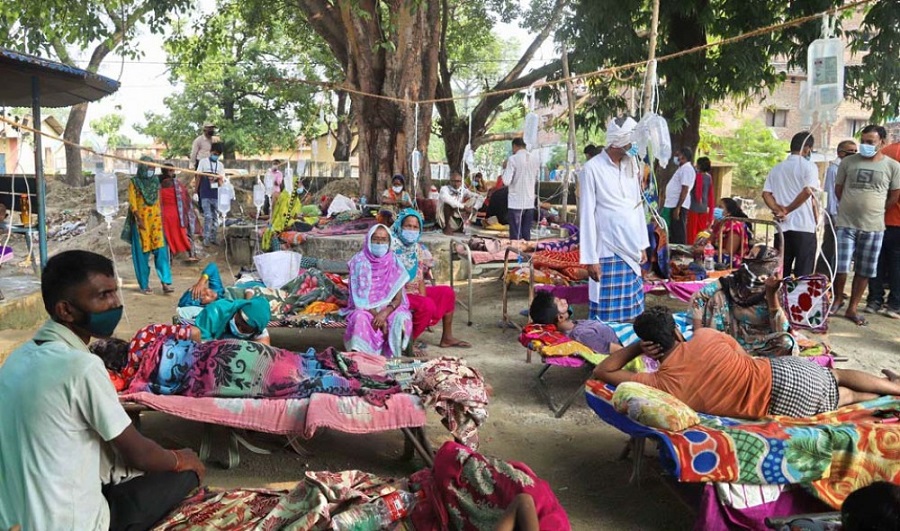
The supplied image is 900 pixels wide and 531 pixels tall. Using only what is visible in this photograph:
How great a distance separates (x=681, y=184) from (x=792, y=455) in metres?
7.95

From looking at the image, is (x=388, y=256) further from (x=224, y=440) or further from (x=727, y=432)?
(x=727, y=432)

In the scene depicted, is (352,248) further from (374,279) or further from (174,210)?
(374,279)

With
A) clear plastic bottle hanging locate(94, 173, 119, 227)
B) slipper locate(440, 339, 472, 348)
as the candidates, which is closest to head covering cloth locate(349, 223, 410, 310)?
slipper locate(440, 339, 472, 348)

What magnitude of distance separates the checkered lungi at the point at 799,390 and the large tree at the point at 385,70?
9.44 meters

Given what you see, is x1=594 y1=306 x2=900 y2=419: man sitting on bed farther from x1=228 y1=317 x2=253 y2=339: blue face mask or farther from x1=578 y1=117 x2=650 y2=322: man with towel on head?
x1=228 y1=317 x2=253 y2=339: blue face mask

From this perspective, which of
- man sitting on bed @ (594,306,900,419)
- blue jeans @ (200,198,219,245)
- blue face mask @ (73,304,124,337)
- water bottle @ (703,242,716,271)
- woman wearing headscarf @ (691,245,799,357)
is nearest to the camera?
blue face mask @ (73,304,124,337)

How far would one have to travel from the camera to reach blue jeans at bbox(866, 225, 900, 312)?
7.43 meters

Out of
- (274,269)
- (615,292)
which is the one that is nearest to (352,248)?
(274,269)

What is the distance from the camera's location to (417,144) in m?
13.7

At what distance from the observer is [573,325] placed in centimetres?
553

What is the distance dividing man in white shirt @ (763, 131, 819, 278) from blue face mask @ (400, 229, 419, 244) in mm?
3415

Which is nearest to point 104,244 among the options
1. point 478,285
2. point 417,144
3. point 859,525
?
point 417,144

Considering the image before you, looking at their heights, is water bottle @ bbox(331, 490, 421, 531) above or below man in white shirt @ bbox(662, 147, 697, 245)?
below

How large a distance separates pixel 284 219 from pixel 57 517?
30.2 ft
